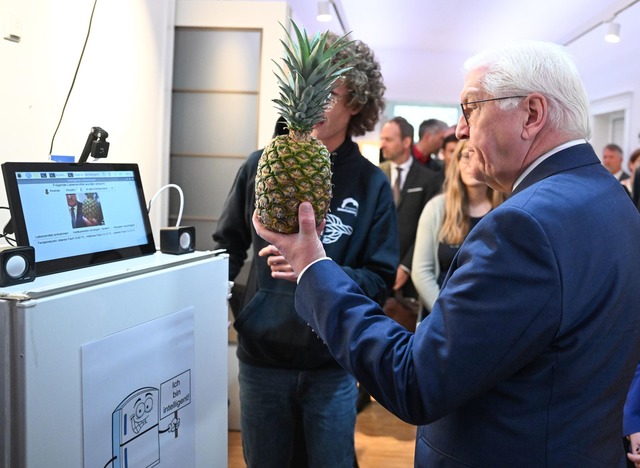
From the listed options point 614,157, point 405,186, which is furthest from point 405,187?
point 614,157

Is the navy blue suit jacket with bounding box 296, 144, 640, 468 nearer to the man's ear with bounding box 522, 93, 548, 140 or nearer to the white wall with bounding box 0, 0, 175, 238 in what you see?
the man's ear with bounding box 522, 93, 548, 140

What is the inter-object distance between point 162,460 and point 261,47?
277 cm

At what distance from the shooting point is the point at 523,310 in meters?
0.93

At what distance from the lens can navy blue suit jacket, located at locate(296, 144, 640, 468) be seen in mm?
943

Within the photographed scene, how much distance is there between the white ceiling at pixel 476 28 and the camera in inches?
249

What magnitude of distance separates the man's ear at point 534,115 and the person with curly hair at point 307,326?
711 mm

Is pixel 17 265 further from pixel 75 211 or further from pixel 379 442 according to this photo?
pixel 379 442

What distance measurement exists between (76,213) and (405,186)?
3.03m

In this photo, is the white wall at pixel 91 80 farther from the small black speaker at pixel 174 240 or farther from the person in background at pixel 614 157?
the person in background at pixel 614 157

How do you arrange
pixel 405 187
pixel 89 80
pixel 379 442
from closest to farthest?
pixel 89 80
pixel 379 442
pixel 405 187

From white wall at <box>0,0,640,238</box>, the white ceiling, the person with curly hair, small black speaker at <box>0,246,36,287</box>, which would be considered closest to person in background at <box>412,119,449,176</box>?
the white ceiling

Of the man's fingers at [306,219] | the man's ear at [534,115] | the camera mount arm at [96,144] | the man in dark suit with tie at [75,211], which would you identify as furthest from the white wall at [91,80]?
the man's ear at [534,115]

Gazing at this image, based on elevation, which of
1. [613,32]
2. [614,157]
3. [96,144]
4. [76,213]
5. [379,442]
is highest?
[613,32]

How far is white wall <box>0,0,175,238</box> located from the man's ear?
1.84 m
